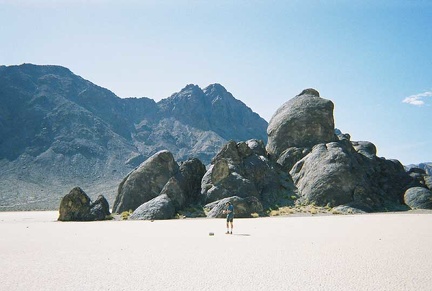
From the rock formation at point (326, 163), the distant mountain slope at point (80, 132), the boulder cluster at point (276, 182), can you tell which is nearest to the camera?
the boulder cluster at point (276, 182)

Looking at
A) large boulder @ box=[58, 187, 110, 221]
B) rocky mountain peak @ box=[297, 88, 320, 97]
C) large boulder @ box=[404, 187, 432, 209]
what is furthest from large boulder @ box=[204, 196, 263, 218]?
rocky mountain peak @ box=[297, 88, 320, 97]

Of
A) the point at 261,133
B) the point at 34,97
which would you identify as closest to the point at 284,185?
the point at 34,97

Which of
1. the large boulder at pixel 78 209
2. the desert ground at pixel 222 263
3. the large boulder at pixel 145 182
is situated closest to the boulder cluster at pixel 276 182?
the large boulder at pixel 145 182

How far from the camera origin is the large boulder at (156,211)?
110ft

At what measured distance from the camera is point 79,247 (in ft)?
50.3

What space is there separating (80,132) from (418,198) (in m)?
120

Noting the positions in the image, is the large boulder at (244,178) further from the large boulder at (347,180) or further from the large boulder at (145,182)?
the large boulder at (145,182)

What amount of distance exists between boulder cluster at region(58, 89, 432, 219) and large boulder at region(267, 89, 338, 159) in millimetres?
206

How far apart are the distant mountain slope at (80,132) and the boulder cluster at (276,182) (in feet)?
156

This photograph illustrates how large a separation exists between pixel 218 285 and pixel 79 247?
879 centimetres

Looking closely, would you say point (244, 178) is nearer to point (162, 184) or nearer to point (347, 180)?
point (162, 184)

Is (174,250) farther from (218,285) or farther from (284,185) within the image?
(284,185)

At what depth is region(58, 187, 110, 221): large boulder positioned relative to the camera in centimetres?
3428

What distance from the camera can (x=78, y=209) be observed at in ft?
113
